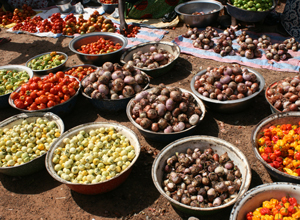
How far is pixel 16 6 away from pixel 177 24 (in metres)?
7.32

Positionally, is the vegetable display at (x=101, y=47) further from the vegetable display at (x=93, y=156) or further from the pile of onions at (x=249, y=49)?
the pile of onions at (x=249, y=49)

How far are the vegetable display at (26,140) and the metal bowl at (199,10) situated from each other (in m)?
5.17

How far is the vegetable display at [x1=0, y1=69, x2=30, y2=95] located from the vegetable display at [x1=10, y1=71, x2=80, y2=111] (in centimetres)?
48

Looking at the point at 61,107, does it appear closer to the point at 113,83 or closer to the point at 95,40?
the point at 113,83

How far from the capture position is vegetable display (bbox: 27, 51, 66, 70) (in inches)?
209

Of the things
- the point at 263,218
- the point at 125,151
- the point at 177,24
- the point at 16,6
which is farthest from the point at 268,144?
the point at 16,6

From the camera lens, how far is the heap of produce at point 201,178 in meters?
2.55

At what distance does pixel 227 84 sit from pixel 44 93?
10.8 feet

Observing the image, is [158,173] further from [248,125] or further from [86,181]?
[248,125]

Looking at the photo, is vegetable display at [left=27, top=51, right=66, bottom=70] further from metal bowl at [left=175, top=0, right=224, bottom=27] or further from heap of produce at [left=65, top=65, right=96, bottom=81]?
metal bowl at [left=175, top=0, right=224, bottom=27]

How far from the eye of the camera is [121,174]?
2.78m

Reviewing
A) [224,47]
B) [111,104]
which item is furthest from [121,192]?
[224,47]

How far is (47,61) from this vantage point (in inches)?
217

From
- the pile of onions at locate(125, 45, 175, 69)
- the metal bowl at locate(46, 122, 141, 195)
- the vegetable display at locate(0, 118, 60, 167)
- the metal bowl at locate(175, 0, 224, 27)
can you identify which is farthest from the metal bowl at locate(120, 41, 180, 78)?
the vegetable display at locate(0, 118, 60, 167)
